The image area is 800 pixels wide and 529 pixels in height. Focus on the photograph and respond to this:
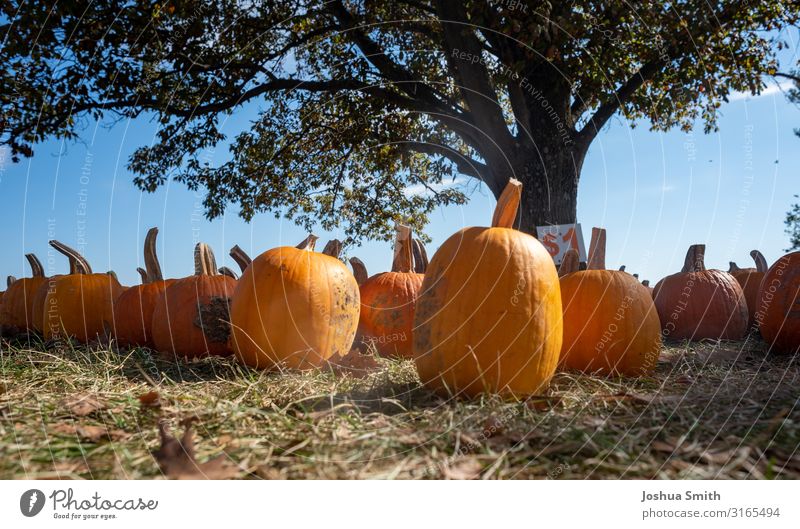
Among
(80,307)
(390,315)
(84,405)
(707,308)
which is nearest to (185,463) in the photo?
(84,405)

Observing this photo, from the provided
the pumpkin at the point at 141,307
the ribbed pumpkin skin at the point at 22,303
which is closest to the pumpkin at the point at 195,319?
the pumpkin at the point at 141,307

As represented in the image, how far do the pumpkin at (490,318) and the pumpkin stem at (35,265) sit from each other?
551 cm

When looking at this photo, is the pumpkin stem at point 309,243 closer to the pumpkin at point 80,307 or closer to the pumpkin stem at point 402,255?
the pumpkin stem at point 402,255

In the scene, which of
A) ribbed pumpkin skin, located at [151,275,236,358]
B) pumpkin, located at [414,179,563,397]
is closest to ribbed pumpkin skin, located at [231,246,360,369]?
ribbed pumpkin skin, located at [151,275,236,358]

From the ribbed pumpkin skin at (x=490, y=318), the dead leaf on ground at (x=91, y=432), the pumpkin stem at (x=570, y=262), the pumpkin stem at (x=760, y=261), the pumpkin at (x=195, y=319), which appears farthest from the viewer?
the pumpkin stem at (x=760, y=261)

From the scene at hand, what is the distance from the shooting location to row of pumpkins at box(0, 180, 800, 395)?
2561mm

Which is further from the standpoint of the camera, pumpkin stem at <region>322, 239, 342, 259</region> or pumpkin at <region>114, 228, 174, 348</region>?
pumpkin at <region>114, 228, 174, 348</region>

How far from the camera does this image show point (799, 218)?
9.37 m

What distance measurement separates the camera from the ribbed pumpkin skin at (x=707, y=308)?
523 centimetres

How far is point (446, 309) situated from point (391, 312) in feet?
5.87

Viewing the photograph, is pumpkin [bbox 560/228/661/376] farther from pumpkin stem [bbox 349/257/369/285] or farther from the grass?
pumpkin stem [bbox 349/257/369/285]

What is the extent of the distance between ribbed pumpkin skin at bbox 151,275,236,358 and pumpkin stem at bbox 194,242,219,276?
0.19 meters
